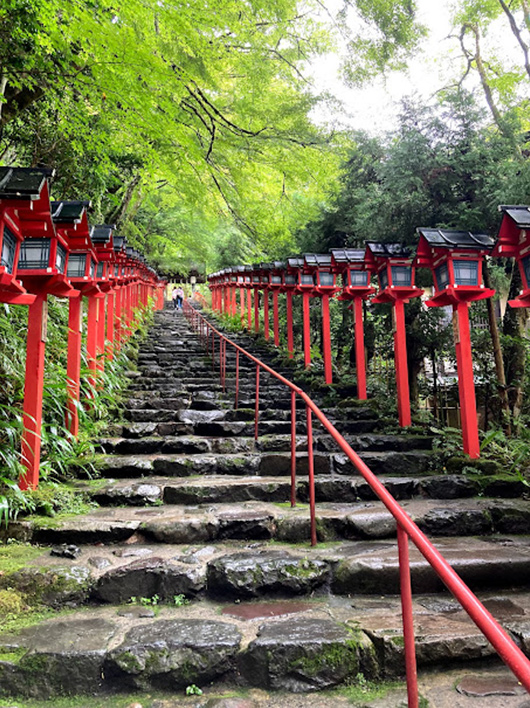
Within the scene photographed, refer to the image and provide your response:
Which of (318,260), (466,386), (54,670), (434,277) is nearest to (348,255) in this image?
(318,260)

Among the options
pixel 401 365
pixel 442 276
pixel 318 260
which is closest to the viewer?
pixel 442 276

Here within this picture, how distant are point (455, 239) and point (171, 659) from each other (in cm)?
468

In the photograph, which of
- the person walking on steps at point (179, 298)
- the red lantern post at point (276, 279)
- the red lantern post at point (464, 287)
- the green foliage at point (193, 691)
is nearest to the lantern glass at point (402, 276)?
the red lantern post at point (464, 287)

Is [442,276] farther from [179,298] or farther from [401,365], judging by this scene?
[179,298]

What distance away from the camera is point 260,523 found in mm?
3521

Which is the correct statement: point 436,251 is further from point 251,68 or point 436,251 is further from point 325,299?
point 251,68

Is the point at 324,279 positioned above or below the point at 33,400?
above

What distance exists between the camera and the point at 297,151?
8.04 meters

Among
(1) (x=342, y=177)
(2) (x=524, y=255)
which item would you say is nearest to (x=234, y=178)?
(1) (x=342, y=177)

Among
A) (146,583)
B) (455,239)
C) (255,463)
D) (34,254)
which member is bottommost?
(146,583)

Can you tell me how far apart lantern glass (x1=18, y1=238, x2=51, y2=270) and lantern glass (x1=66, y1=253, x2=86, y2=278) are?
1.19 meters

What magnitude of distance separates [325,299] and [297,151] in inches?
104

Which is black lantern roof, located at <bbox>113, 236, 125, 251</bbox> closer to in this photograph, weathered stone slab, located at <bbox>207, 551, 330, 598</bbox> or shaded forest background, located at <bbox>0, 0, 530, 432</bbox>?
shaded forest background, located at <bbox>0, 0, 530, 432</bbox>

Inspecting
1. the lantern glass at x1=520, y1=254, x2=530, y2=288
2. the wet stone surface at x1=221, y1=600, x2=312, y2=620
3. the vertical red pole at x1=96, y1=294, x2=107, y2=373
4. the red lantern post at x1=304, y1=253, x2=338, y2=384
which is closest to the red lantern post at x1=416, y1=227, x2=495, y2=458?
the lantern glass at x1=520, y1=254, x2=530, y2=288
